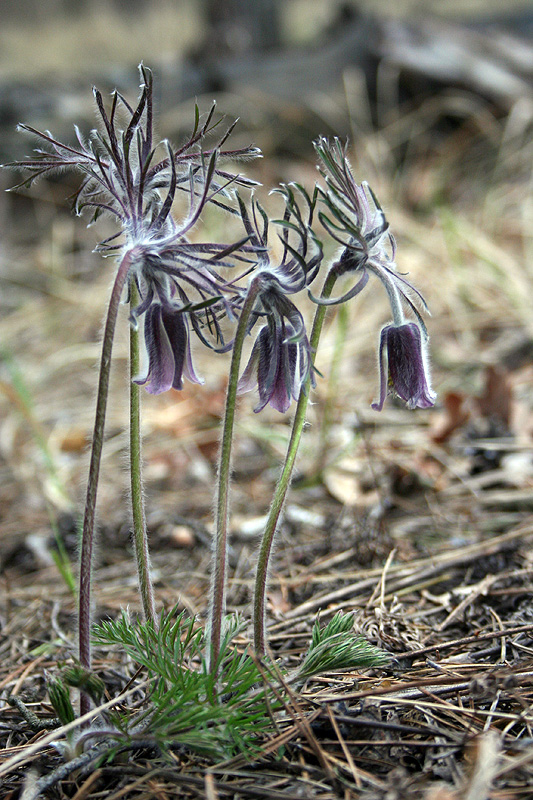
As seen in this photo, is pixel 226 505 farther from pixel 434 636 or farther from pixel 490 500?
pixel 490 500

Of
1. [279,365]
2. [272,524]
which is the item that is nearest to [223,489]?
[272,524]

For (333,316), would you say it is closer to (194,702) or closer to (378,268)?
(378,268)

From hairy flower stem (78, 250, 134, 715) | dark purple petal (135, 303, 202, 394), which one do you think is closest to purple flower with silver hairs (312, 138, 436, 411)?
dark purple petal (135, 303, 202, 394)

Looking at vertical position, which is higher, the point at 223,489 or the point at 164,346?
the point at 164,346

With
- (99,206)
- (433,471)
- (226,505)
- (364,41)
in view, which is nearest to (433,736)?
(226,505)

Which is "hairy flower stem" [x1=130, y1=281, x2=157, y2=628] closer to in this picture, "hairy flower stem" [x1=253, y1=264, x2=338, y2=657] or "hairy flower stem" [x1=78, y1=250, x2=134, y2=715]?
"hairy flower stem" [x1=78, y1=250, x2=134, y2=715]

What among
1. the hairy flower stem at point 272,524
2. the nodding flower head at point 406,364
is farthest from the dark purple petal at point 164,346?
the nodding flower head at point 406,364
